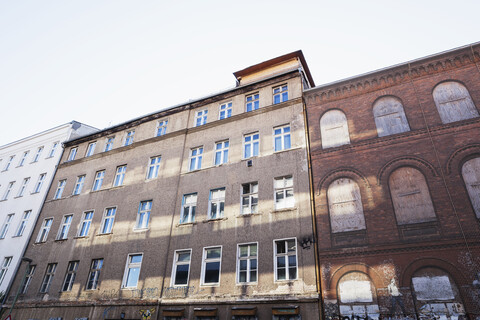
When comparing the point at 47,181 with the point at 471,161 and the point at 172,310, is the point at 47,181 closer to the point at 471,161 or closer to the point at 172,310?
the point at 172,310

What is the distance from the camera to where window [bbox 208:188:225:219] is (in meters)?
16.3

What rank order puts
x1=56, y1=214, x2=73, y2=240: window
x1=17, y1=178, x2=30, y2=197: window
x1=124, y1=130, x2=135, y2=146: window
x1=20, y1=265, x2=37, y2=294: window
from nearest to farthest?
x1=20, y1=265, x2=37, y2=294: window → x1=56, y1=214, x2=73, y2=240: window → x1=124, y1=130, x2=135, y2=146: window → x1=17, y1=178, x2=30, y2=197: window

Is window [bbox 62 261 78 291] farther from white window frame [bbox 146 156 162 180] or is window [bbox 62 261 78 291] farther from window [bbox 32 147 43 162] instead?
window [bbox 32 147 43 162]

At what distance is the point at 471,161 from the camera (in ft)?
41.2

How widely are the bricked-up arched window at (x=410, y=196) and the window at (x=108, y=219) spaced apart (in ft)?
52.6

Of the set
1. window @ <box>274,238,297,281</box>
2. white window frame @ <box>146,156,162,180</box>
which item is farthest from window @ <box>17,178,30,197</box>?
window @ <box>274,238,297,281</box>

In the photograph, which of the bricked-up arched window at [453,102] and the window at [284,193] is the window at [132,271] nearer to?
the window at [284,193]

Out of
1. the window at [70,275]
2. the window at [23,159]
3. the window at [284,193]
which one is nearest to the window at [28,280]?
the window at [70,275]

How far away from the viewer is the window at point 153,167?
1969cm

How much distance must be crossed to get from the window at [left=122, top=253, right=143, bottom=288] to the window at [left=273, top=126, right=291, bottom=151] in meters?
9.85

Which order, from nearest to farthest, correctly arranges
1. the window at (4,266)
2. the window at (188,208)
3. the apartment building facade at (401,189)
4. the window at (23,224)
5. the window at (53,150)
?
the apartment building facade at (401,189) < the window at (188,208) < the window at (4,266) < the window at (23,224) < the window at (53,150)

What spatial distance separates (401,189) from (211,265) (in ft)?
31.1

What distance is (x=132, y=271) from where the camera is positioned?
16.8 metres

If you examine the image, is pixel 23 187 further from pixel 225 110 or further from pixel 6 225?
A: pixel 225 110
